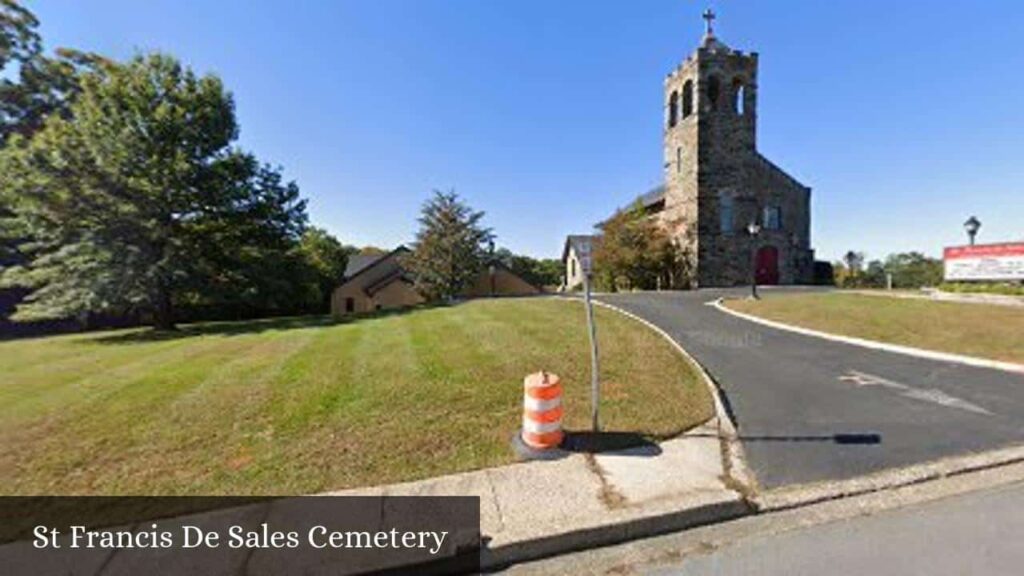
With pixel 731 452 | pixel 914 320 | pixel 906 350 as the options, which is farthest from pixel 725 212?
pixel 731 452

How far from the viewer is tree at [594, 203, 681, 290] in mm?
31344

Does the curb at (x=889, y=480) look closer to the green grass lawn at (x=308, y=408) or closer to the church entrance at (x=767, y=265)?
the green grass lawn at (x=308, y=408)

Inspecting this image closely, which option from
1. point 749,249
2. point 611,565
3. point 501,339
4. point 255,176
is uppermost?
point 255,176

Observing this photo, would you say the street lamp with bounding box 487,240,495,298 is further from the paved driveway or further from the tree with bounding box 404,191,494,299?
the paved driveway

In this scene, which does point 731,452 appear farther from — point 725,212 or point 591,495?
point 725,212

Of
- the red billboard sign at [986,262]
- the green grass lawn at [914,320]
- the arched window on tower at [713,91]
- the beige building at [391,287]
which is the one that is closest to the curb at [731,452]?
the green grass lawn at [914,320]

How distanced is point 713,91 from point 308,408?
102ft

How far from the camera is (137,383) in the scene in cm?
888

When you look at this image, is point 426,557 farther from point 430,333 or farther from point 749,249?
point 749,249

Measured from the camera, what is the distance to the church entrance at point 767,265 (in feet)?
102

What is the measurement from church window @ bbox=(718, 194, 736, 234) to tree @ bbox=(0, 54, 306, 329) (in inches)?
968

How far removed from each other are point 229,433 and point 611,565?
5083mm

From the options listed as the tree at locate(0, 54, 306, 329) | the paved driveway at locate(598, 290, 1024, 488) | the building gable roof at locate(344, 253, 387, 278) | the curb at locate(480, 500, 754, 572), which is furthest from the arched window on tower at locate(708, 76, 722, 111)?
the building gable roof at locate(344, 253, 387, 278)

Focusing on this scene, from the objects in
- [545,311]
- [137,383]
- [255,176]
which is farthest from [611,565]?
[255,176]
